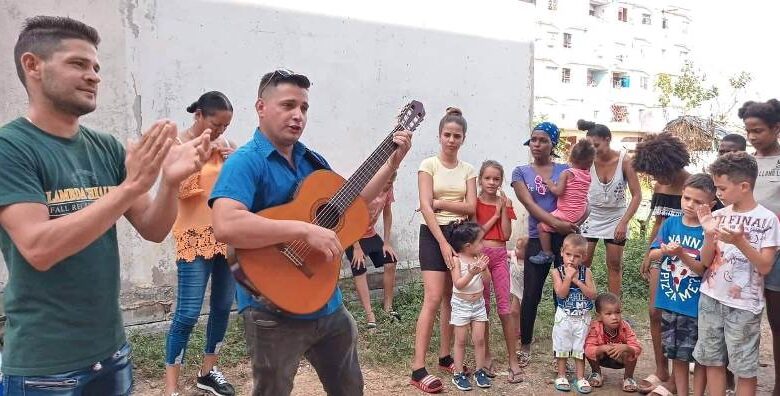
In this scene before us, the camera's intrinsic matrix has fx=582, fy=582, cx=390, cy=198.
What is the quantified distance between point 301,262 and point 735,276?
108 inches

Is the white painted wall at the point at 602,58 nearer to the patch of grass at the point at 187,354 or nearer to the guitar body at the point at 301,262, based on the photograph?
the patch of grass at the point at 187,354

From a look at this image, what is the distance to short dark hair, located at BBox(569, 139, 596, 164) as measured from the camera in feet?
17.2

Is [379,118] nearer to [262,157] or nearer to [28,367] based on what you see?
[262,157]

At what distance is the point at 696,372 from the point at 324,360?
265cm

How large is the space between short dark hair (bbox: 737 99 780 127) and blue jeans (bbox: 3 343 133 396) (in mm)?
4170

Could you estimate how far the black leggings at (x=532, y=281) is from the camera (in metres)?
4.85

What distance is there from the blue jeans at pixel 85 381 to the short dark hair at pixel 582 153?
417cm

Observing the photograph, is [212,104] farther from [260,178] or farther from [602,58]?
[602,58]

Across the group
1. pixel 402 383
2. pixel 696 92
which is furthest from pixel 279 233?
pixel 696 92

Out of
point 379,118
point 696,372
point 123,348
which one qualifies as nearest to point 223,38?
point 379,118

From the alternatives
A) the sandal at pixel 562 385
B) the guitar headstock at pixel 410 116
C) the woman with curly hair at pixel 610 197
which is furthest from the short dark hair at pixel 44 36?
the woman with curly hair at pixel 610 197

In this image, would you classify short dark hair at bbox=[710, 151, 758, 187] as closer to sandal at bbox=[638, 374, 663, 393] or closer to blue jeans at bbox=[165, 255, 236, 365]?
sandal at bbox=[638, 374, 663, 393]

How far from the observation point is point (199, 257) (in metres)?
3.95

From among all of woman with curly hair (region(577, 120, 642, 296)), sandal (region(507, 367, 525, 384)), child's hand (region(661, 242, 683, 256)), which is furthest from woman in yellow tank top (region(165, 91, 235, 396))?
woman with curly hair (region(577, 120, 642, 296))
